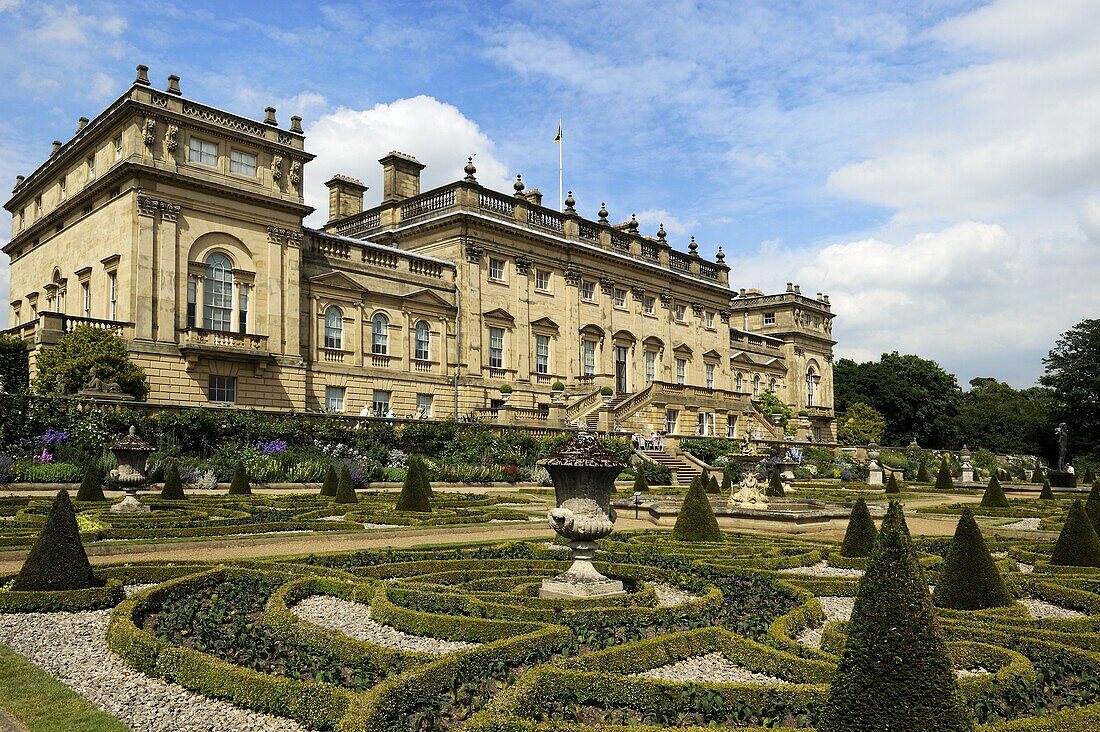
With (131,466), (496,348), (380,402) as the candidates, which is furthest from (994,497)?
(496,348)

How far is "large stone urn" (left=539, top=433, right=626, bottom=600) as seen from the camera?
30.6ft

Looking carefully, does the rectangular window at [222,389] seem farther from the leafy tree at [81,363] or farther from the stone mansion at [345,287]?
the leafy tree at [81,363]

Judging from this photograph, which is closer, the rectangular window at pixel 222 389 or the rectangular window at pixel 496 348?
the rectangular window at pixel 222 389

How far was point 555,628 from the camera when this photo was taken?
756 centimetres

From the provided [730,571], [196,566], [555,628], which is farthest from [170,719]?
[730,571]

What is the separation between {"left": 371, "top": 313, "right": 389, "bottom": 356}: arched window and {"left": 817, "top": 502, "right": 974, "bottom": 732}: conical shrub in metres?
33.3

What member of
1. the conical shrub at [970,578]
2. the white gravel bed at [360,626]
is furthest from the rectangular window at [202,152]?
the conical shrub at [970,578]

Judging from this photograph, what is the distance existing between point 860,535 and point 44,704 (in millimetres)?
10077

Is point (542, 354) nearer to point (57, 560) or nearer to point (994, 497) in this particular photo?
point (994, 497)

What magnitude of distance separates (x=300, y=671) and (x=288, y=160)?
2933 cm

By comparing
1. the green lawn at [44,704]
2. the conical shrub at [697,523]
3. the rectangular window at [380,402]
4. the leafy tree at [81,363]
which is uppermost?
the leafy tree at [81,363]

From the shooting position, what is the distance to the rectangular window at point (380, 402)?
36.1 meters

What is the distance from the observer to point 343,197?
153ft

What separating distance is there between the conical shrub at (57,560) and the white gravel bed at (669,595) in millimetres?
5911
